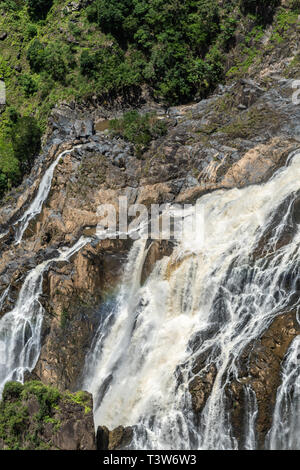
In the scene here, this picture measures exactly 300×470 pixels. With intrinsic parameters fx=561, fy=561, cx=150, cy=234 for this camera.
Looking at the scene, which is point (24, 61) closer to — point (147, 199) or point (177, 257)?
point (147, 199)

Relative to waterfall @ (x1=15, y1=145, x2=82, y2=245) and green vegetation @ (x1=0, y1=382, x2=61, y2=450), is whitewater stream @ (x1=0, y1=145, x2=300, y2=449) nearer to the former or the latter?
green vegetation @ (x1=0, y1=382, x2=61, y2=450)

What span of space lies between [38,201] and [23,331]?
1361 cm

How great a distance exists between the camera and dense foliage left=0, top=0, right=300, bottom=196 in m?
53.4

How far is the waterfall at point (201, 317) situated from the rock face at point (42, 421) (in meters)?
2.96

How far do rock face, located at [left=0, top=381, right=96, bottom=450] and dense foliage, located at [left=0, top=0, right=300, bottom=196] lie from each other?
85.9 feet

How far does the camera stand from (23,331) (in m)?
35.6

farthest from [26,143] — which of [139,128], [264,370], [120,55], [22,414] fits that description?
[264,370]

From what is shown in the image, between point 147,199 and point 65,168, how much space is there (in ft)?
28.4

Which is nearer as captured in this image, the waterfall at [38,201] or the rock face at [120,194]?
the rock face at [120,194]

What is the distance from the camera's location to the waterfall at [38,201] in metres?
44.8

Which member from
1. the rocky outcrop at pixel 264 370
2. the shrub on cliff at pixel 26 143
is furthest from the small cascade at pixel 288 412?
the shrub on cliff at pixel 26 143

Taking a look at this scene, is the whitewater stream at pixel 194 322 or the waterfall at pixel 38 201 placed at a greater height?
the waterfall at pixel 38 201

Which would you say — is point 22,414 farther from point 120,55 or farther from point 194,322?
point 120,55

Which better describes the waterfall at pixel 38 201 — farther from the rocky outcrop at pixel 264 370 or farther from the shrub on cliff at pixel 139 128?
the rocky outcrop at pixel 264 370
